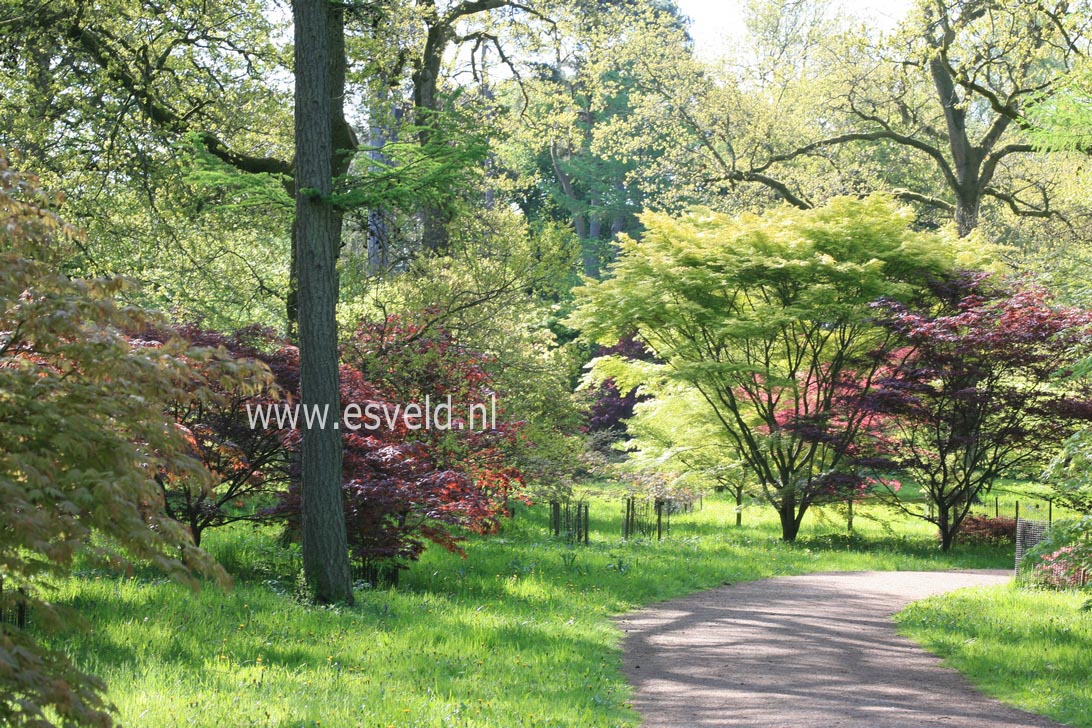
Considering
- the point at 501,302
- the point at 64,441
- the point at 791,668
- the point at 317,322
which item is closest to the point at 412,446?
the point at 317,322

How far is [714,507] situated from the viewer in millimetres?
27234

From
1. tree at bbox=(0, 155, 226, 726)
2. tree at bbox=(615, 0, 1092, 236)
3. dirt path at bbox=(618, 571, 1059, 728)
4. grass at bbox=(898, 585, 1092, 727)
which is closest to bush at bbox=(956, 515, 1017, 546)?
tree at bbox=(615, 0, 1092, 236)

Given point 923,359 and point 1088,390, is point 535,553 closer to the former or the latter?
point 923,359

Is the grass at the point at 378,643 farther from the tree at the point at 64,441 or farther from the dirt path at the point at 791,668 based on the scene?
the tree at the point at 64,441

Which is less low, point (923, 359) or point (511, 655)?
point (923, 359)

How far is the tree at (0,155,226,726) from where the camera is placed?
350 cm

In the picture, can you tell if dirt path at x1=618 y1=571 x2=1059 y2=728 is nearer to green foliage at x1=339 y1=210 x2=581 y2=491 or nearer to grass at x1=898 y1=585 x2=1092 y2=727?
grass at x1=898 y1=585 x2=1092 y2=727

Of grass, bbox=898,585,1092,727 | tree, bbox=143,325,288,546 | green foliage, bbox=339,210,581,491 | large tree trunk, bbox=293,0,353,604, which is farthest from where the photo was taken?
green foliage, bbox=339,210,581,491

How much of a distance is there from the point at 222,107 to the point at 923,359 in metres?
12.4

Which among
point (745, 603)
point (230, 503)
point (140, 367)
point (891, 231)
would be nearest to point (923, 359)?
point (891, 231)

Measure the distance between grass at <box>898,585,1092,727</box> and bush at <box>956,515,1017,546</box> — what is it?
7.37 metres

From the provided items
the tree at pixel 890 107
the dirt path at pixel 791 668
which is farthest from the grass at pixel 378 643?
the tree at pixel 890 107

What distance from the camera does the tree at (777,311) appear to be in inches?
683

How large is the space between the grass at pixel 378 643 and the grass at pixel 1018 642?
3024mm
